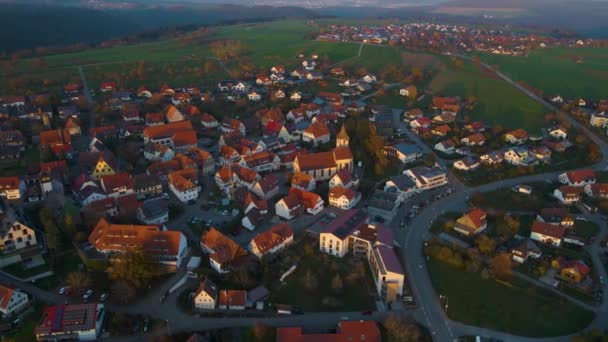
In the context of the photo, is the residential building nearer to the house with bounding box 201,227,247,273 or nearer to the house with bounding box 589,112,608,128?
the house with bounding box 201,227,247,273

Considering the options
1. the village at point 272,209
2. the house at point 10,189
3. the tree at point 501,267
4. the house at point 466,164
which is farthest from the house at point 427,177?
the house at point 10,189

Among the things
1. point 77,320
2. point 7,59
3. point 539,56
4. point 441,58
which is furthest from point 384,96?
point 7,59

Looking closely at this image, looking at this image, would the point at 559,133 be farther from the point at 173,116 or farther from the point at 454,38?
the point at 454,38

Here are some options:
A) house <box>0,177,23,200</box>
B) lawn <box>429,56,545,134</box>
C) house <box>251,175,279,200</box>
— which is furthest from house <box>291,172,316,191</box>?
lawn <box>429,56,545,134</box>

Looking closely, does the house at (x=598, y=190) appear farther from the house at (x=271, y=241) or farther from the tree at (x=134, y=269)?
the tree at (x=134, y=269)

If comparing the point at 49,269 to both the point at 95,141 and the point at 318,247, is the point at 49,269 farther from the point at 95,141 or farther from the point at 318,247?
the point at 95,141

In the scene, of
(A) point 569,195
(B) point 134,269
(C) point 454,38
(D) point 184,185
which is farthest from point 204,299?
(C) point 454,38
